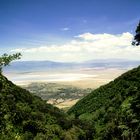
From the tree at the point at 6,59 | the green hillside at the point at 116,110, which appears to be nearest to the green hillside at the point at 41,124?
the green hillside at the point at 116,110

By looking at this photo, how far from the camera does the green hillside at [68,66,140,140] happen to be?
73.0 metres

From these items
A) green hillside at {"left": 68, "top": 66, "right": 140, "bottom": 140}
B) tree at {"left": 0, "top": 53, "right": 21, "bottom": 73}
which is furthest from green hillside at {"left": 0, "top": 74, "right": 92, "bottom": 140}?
tree at {"left": 0, "top": 53, "right": 21, "bottom": 73}

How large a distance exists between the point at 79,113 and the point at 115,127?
57767 mm

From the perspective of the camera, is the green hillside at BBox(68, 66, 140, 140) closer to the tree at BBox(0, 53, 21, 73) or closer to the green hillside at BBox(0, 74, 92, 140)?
the green hillside at BBox(0, 74, 92, 140)

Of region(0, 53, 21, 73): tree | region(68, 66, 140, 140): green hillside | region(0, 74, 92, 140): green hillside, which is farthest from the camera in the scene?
region(0, 74, 92, 140): green hillside

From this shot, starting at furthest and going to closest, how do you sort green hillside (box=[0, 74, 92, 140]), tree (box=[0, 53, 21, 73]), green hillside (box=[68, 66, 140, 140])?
green hillside (box=[0, 74, 92, 140]) < green hillside (box=[68, 66, 140, 140]) < tree (box=[0, 53, 21, 73])

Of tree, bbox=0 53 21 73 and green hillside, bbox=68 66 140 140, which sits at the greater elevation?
tree, bbox=0 53 21 73

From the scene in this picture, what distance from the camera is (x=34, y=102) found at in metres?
126

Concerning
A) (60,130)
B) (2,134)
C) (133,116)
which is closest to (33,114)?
(60,130)

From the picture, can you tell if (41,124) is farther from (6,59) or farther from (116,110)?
(6,59)

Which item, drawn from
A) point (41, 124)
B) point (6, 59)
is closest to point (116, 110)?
point (41, 124)

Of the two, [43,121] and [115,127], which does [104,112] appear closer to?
[43,121]

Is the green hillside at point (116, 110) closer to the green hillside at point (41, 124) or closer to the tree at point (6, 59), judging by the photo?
the green hillside at point (41, 124)

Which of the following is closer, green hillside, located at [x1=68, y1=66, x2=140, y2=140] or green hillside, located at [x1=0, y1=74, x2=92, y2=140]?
green hillside, located at [x1=68, y1=66, x2=140, y2=140]
